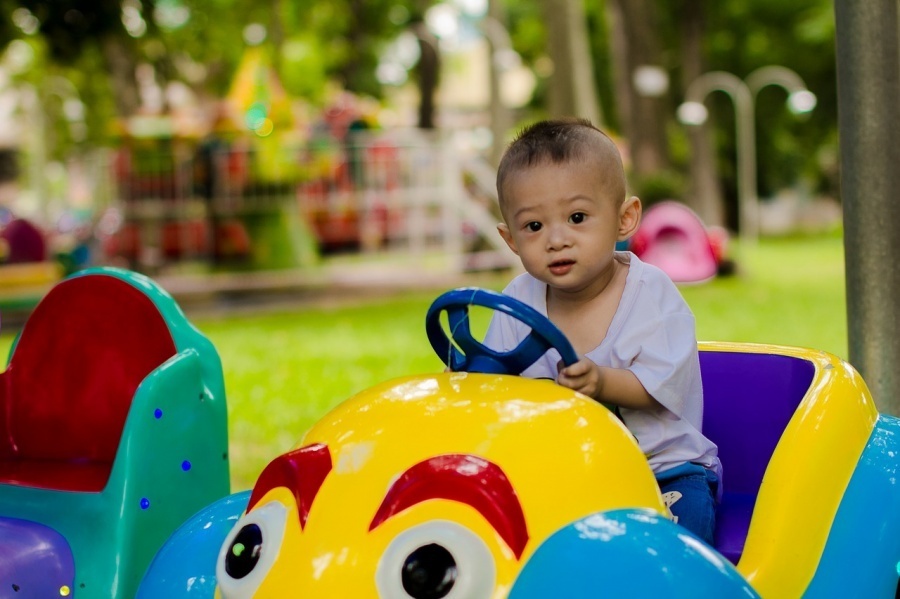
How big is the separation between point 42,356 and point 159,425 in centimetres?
72

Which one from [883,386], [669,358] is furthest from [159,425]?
[883,386]

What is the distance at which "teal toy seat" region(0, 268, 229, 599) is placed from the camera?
9.96 ft

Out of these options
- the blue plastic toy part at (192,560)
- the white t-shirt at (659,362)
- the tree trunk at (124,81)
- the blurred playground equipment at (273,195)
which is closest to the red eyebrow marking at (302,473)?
the blue plastic toy part at (192,560)

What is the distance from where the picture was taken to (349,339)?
9.38 meters

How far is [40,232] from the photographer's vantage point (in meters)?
14.3

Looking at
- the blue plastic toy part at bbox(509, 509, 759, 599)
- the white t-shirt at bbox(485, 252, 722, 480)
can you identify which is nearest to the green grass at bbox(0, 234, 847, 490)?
the white t-shirt at bbox(485, 252, 722, 480)

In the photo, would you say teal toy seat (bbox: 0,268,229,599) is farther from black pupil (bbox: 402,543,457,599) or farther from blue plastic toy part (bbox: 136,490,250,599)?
black pupil (bbox: 402,543,457,599)

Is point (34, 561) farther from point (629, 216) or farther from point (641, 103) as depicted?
point (641, 103)

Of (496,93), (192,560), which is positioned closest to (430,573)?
(192,560)

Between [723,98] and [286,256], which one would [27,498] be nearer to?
[286,256]

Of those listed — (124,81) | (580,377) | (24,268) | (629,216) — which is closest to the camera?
(580,377)

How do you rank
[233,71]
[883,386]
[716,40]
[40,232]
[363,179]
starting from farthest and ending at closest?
[716,40] < [233,71] < [363,179] < [40,232] < [883,386]

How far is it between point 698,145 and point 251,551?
67.0 ft

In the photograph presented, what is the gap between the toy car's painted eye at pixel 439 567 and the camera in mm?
1766
